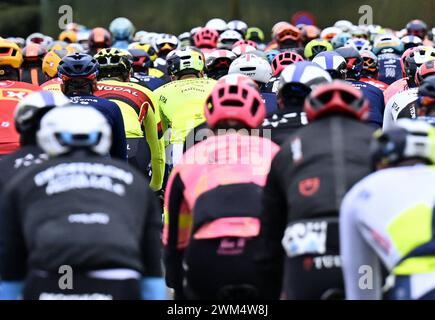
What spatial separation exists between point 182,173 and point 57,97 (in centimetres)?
107

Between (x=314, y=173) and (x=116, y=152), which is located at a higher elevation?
(x=116, y=152)

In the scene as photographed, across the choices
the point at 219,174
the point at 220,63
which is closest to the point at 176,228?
the point at 219,174

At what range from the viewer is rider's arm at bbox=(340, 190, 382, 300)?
23.7ft

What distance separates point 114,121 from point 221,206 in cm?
455

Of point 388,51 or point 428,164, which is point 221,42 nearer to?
point 388,51

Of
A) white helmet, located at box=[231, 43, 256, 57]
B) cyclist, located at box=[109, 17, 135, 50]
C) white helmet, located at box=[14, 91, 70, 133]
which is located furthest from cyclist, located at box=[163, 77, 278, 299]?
cyclist, located at box=[109, 17, 135, 50]

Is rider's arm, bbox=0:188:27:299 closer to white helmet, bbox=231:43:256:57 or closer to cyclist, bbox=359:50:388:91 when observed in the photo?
cyclist, bbox=359:50:388:91

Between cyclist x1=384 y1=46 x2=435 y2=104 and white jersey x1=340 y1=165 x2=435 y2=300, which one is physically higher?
cyclist x1=384 y1=46 x2=435 y2=104

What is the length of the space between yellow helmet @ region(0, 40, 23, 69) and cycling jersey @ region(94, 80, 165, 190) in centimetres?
98

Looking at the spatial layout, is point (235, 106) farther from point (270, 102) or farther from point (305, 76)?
point (270, 102)

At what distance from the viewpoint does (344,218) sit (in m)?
7.25

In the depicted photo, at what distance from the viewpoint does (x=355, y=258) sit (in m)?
7.27

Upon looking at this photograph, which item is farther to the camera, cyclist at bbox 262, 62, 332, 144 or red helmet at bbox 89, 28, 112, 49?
red helmet at bbox 89, 28, 112, 49
